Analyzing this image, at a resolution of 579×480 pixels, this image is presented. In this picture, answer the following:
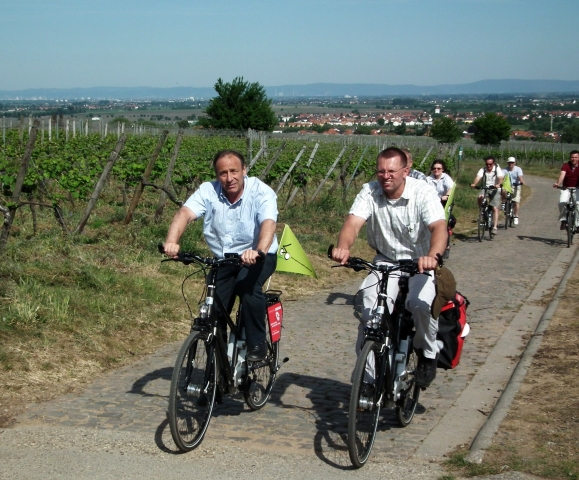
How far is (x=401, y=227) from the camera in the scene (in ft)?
19.0

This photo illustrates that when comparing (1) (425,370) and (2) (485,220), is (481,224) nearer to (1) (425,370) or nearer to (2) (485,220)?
(2) (485,220)

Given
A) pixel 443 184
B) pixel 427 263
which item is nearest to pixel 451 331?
pixel 427 263

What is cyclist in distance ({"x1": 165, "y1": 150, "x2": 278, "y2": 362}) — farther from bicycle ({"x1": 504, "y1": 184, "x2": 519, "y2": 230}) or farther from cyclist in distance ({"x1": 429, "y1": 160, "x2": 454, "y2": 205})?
bicycle ({"x1": 504, "y1": 184, "x2": 519, "y2": 230})

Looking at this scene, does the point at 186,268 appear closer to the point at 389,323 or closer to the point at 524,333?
the point at 524,333

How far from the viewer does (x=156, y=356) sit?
8.12 meters

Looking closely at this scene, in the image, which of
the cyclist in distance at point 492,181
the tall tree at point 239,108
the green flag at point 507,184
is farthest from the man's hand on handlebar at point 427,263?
the tall tree at point 239,108

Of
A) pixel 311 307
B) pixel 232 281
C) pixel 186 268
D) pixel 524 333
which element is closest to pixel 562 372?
pixel 524 333

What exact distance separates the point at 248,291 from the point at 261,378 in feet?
2.61

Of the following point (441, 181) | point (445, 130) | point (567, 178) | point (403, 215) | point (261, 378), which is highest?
point (403, 215)

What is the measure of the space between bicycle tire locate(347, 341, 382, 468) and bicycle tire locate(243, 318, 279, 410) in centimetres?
111

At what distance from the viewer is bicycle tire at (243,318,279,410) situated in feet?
20.7

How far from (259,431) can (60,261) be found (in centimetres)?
485

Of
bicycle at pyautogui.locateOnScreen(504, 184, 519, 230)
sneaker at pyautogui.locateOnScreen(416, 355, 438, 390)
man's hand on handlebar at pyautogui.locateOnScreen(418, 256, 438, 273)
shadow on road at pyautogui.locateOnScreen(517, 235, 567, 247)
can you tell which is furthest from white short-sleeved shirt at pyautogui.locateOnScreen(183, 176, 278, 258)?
bicycle at pyautogui.locateOnScreen(504, 184, 519, 230)

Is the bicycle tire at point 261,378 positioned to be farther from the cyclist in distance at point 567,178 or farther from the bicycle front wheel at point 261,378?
the cyclist in distance at point 567,178
